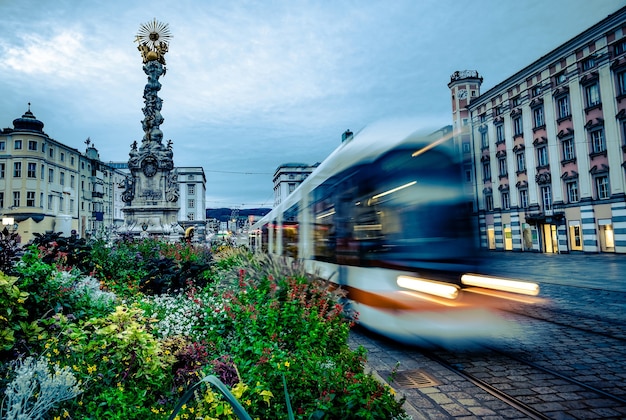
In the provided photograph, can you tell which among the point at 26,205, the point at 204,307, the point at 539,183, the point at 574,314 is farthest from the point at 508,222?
the point at 26,205

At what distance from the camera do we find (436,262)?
23.2 ft

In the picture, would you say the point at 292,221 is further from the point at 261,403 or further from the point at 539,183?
the point at 539,183

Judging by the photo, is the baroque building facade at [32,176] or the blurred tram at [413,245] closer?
the blurred tram at [413,245]

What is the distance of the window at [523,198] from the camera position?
3758 centimetres

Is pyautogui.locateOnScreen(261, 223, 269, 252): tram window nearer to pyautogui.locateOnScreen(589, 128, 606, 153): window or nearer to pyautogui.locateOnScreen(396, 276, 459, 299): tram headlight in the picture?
pyautogui.locateOnScreen(396, 276, 459, 299): tram headlight

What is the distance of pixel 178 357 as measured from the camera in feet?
13.7

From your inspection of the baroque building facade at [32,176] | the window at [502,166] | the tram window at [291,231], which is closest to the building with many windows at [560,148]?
the window at [502,166]

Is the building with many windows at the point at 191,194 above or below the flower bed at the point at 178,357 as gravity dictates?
above

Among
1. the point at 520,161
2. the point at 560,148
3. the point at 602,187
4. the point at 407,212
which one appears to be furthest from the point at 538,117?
the point at 407,212

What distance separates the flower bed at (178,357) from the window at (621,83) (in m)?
33.2

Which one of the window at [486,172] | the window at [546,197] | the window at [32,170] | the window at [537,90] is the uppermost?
the window at [537,90]

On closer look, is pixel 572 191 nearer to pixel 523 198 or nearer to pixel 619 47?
pixel 523 198

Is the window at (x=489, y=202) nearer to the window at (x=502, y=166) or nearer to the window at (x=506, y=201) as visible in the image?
the window at (x=506, y=201)

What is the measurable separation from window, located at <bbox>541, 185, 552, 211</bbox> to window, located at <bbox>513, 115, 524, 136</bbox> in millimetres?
6030
